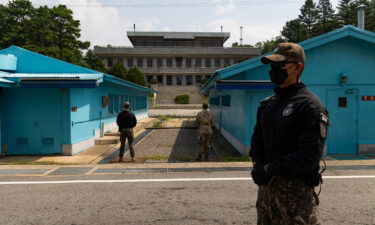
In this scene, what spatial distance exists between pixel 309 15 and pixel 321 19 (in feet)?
9.65

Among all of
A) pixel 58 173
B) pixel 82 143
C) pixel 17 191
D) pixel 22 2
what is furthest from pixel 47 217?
pixel 22 2

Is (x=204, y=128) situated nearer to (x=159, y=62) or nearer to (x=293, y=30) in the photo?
(x=159, y=62)

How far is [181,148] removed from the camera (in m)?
11.8

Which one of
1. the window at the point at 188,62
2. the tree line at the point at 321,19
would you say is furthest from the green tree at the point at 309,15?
the window at the point at 188,62

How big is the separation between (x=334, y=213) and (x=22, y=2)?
5167 cm

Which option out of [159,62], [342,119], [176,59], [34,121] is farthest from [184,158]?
[176,59]

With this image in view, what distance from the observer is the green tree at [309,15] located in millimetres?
65750

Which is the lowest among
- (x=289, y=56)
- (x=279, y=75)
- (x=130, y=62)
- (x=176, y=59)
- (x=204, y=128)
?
(x=204, y=128)

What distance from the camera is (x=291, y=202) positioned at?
2.22m

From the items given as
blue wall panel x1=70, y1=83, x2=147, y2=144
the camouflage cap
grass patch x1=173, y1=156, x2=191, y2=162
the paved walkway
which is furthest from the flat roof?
the camouflage cap

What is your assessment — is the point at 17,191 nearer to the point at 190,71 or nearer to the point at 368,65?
the point at 368,65

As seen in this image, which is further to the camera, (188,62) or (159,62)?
(188,62)

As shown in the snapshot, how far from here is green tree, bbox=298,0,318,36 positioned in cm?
6575

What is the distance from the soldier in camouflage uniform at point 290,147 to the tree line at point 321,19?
6169cm
